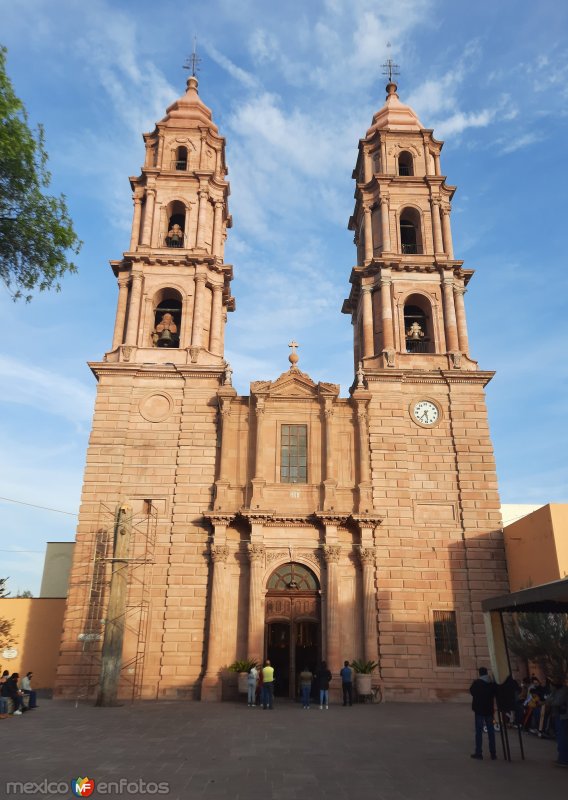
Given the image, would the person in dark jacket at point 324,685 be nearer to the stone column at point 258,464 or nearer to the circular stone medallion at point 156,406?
the stone column at point 258,464

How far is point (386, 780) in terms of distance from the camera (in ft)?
34.7

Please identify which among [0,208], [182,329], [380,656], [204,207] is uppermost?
[204,207]

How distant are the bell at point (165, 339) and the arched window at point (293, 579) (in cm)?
1207

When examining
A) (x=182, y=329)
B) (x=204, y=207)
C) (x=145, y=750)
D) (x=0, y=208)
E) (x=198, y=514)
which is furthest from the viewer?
(x=204, y=207)

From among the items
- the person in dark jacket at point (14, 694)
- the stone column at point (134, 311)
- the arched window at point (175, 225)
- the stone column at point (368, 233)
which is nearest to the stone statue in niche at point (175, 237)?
the arched window at point (175, 225)

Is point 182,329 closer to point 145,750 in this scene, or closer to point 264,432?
point 264,432

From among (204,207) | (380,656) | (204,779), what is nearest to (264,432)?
(380,656)

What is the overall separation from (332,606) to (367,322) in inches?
534

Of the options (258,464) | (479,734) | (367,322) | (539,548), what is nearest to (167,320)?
(258,464)

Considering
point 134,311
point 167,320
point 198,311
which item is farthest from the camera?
point 167,320

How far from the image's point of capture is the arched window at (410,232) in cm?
3322

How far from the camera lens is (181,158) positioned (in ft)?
116

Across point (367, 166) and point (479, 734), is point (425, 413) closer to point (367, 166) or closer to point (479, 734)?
point (367, 166)

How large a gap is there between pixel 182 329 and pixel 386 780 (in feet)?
74.2
